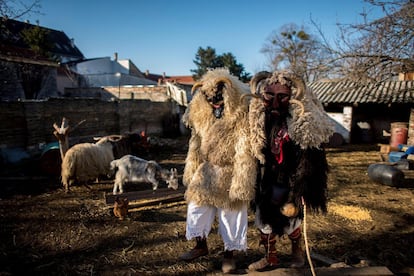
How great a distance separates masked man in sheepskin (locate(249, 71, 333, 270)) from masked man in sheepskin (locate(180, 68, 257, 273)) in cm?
15

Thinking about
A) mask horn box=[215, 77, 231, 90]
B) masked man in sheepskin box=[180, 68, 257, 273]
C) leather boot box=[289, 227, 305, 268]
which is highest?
mask horn box=[215, 77, 231, 90]

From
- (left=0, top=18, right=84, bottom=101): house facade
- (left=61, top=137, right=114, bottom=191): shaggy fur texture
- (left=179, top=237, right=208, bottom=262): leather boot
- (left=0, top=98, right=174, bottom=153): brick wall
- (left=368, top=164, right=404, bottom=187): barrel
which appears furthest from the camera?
(left=0, top=18, right=84, bottom=101): house facade

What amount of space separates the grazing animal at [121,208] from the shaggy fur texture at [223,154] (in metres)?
2.16

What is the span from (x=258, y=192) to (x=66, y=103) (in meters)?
8.39

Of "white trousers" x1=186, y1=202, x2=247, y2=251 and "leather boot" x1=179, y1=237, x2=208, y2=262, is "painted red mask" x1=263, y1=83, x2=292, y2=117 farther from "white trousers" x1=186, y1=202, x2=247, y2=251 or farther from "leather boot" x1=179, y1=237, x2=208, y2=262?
"leather boot" x1=179, y1=237, x2=208, y2=262

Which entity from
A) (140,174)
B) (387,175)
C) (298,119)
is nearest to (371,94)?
(387,175)

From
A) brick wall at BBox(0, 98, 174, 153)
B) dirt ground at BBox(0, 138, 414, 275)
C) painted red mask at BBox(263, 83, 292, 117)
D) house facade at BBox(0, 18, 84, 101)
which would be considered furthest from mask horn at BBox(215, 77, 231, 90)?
house facade at BBox(0, 18, 84, 101)

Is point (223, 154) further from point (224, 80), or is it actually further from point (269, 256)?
point (269, 256)

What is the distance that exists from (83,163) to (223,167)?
4.43 meters

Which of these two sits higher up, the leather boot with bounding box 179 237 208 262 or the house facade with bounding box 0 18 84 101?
the house facade with bounding box 0 18 84 101

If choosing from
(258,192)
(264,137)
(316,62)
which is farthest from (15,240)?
(316,62)

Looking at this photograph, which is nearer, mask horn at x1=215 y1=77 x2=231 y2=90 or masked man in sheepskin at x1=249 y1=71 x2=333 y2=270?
masked man in sheepskin at x1=249 y1=71 x2=333 y2=270

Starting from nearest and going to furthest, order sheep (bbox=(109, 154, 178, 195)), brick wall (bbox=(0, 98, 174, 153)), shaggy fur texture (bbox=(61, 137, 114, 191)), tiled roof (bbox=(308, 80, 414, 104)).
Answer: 1. sheep (bbox=(109, 154, 178, 195))
2. shaggy fur texture (bbox=(61, 137, 114, 191))
3. brick wall (bbox=(0, 98, 174, 153))
4. tiled roof (bbox=(308, 80, 414, 104))

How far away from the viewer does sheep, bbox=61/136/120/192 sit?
5.93m
